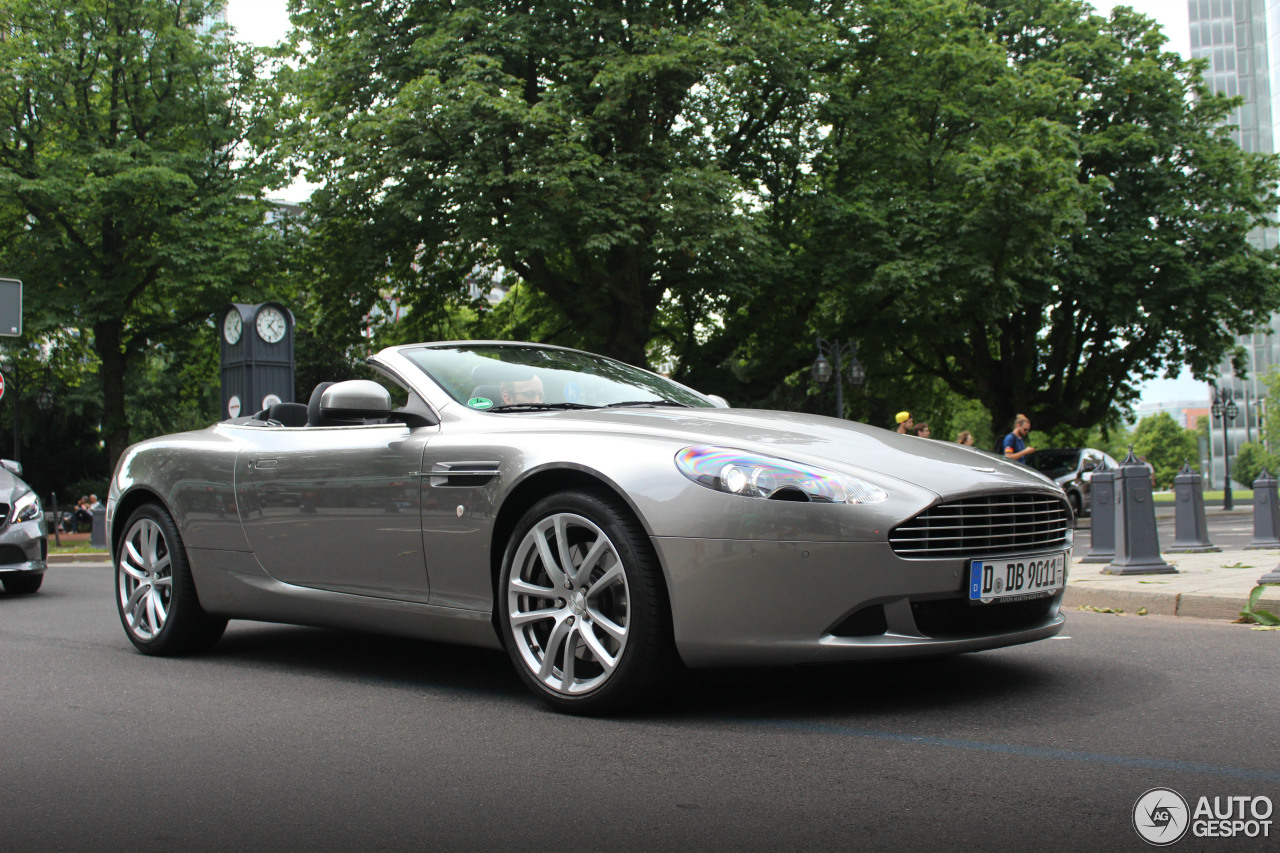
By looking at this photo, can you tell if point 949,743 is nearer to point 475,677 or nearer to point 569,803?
point 569,803

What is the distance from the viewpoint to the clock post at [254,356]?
19375 mm

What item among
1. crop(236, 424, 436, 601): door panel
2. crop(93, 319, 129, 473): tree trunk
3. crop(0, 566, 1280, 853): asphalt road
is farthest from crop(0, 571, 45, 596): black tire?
crop(93, 319, 129, 473): tree trunk

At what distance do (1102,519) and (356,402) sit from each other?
874cm

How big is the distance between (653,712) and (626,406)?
1406 mm

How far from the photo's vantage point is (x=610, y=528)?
3.97m

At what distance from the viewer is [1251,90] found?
107000mm

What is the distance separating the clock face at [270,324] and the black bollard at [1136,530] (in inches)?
576

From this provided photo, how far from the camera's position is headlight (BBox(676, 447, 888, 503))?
377 centimetres

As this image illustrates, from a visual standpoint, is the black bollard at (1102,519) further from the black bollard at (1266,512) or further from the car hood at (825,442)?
the car hood at (825,442)

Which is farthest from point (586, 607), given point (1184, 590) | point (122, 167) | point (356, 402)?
point (122, 167)

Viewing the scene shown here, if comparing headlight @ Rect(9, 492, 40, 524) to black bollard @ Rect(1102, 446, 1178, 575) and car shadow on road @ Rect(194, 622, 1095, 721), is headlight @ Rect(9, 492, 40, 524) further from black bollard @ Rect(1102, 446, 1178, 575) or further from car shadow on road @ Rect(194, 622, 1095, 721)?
black bollard @ Rect(1102, 446, 1178, 575)

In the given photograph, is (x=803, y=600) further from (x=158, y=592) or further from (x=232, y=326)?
(x=232, y=326)

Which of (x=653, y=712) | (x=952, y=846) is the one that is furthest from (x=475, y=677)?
(x=952, y=846)

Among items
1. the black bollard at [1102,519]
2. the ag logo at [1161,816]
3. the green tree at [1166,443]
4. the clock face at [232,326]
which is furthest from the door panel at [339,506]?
the green tree at [1166,443]
